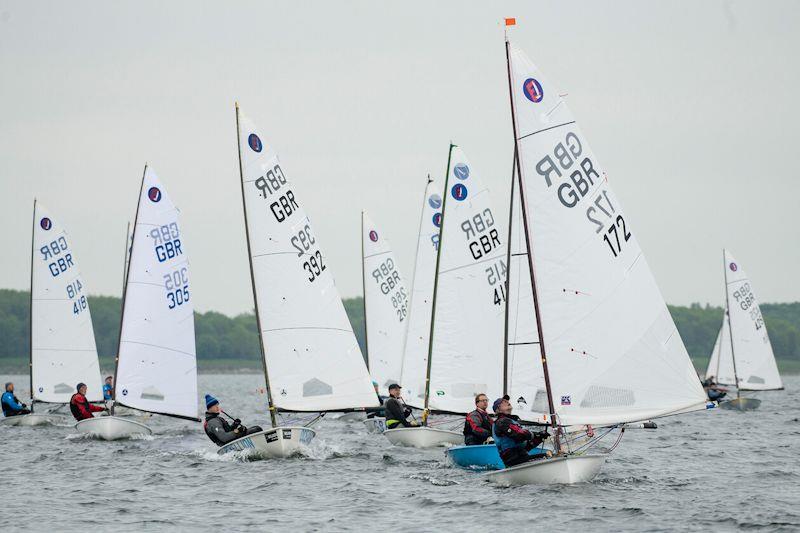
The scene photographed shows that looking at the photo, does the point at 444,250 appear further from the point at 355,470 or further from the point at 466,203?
the point at 355,470

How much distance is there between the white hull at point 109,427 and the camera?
1044 inches

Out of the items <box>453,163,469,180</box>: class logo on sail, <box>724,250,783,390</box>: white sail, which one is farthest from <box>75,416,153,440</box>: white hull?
<box>724,250,783,390</box>: white sail

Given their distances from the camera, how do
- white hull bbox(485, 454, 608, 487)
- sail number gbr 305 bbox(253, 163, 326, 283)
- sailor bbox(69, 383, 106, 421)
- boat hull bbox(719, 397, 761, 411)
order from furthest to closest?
boat hull bbox(719, 397, 761, 411), sailor bbox(69, 383, 106, 421), sail number gbr 305 bbox(253, 163, 326, 283), white hull bbox(485, 454, 608, 487)

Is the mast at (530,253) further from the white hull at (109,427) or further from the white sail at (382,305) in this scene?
the white sail at (382,305)

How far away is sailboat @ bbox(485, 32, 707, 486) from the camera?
16312 millimetres

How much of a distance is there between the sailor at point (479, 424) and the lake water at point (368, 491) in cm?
66

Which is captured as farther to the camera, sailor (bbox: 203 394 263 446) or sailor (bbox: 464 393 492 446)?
sailor (bbox: 203 394 263 446)

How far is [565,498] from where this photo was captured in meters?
15.7

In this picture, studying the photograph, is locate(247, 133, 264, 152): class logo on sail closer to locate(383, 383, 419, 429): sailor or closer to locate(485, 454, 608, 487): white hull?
locate(383, 383, 419, 429): sailor

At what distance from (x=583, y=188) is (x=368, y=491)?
5841mm

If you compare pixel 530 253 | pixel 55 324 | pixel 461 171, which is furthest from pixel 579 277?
pixel 55 324

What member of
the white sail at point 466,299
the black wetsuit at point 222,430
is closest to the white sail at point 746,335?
the white sail at point 466,299

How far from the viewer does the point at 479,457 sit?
19125 mm

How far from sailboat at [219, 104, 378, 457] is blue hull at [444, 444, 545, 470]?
3807mm
